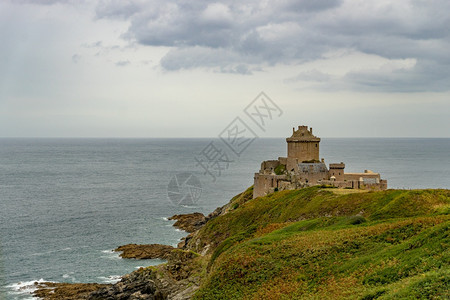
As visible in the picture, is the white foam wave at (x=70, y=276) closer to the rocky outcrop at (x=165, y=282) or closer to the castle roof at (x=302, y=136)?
the rocky outcrop at (x=165, y=282)

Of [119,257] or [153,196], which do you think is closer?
[119,257]

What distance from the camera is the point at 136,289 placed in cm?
3503

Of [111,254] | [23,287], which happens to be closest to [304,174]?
[111,254]

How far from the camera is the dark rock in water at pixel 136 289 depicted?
32500 mm

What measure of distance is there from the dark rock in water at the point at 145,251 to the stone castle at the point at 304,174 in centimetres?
1649

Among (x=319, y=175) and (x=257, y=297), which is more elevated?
(x=319, y=175)

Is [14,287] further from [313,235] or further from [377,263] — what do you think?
[377,263]

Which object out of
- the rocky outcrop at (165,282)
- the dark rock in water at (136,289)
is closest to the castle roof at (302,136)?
the rocky outcrop at (165,282)

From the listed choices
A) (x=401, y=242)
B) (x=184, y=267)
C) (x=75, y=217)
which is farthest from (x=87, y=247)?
(x=401, y=242)

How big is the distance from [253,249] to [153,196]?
3444 inches

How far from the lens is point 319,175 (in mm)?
53938

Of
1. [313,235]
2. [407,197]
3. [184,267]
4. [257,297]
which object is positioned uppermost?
[407,197]

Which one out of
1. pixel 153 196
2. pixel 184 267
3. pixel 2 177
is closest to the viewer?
pixel 184 267

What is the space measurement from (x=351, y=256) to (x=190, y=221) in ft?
201
